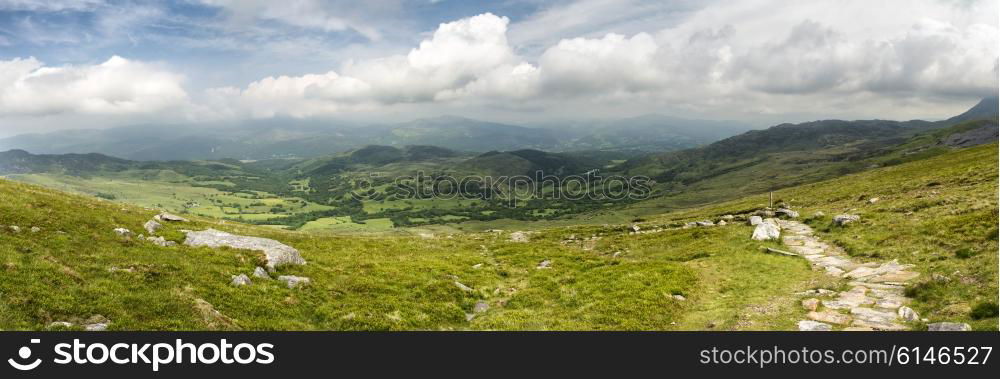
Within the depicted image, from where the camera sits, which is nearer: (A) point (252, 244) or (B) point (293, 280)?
(B) point (293, 280)

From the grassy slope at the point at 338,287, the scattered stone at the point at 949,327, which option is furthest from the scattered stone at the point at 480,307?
the scattered stone at the point at 949,327

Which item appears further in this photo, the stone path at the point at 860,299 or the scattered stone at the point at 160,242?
the scattered stone at the point at 160,242

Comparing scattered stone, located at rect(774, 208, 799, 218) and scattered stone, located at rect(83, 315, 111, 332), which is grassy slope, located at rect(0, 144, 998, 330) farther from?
scattered stone, located at rect(774, 208, 799, 218)

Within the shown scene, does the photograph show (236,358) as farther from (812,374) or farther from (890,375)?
(890,375)

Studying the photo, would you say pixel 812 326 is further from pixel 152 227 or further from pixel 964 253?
pixel 152 227

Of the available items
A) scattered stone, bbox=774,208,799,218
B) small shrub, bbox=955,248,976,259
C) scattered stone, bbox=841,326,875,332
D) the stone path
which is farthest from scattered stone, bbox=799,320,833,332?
scattered stone, bbox=774,208,799,218

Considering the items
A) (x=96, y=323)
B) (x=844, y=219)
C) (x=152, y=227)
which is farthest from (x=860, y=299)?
(x=152, y=227)

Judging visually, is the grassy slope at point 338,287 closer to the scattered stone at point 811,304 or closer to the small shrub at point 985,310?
the scattered stone at point 811,304
